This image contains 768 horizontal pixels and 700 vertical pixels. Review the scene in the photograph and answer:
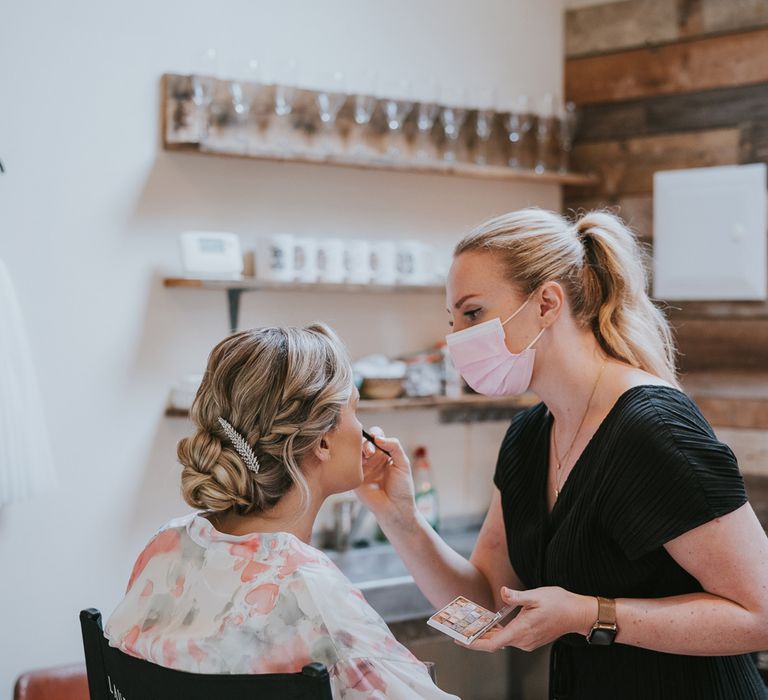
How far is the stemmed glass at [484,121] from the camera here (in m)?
3.28

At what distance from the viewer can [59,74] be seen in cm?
266

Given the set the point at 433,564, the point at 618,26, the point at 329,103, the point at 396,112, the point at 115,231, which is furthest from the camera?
the point at 618,26

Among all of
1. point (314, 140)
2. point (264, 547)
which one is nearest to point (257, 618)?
point (264, 547)

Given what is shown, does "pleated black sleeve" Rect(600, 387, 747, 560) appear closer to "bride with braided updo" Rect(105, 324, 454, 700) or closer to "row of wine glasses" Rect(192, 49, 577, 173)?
"bride with braided updo" Rect(105, 324, 454, 700)

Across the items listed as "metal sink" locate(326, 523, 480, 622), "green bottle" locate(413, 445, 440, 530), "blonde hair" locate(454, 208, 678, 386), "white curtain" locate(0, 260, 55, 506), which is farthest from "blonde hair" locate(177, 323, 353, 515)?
"green bottle" locate(413, 445, 440, 530)

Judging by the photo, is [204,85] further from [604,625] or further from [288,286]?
[604,625]

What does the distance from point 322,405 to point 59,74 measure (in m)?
1.63

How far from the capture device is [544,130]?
339cm

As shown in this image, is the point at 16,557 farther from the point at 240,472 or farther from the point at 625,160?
the point at 625,160

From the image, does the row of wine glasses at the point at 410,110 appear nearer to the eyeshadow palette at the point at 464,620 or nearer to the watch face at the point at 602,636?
the eyeshadow palette at the point at 464,620

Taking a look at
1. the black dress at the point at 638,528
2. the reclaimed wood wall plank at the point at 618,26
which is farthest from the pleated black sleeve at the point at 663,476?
the reclaimed wood wall plank at the point at 618,26

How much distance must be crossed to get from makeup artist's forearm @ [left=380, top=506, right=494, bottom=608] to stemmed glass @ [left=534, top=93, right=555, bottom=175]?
1.84 m

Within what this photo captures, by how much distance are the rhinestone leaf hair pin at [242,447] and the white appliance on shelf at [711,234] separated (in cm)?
206

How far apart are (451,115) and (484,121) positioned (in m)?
0.13
